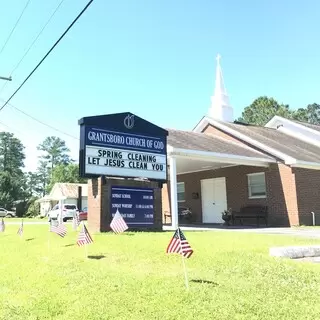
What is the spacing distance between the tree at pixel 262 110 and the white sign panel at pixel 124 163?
48.1 metres

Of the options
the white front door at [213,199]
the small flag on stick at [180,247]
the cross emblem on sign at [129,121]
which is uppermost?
the cross emblem on sign at [129,121]

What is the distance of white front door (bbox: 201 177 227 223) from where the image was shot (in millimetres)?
24844

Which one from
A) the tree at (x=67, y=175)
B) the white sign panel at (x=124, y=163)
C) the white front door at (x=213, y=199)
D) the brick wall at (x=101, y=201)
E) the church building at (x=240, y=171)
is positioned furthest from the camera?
the tree at (x=67, y=175)

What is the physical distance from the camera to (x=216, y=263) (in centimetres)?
834

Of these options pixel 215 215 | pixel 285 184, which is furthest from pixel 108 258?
pixel 215 215

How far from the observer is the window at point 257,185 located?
22.7 metres

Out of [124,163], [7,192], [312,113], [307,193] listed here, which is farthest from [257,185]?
[7,192]

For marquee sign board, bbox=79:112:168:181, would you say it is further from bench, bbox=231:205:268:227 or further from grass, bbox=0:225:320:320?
bench, bbox=231:205:268:227

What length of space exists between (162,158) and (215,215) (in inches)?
383

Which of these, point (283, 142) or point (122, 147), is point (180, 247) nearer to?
point (122, 147)

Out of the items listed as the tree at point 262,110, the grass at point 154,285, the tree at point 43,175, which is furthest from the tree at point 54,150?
the grass at point 154,285

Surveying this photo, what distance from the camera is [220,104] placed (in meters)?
28.4

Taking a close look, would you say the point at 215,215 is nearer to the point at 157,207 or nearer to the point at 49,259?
the point at 157,207

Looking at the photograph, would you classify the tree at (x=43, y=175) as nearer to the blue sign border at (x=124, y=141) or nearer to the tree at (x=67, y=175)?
the tree at (x=67, y=175)
